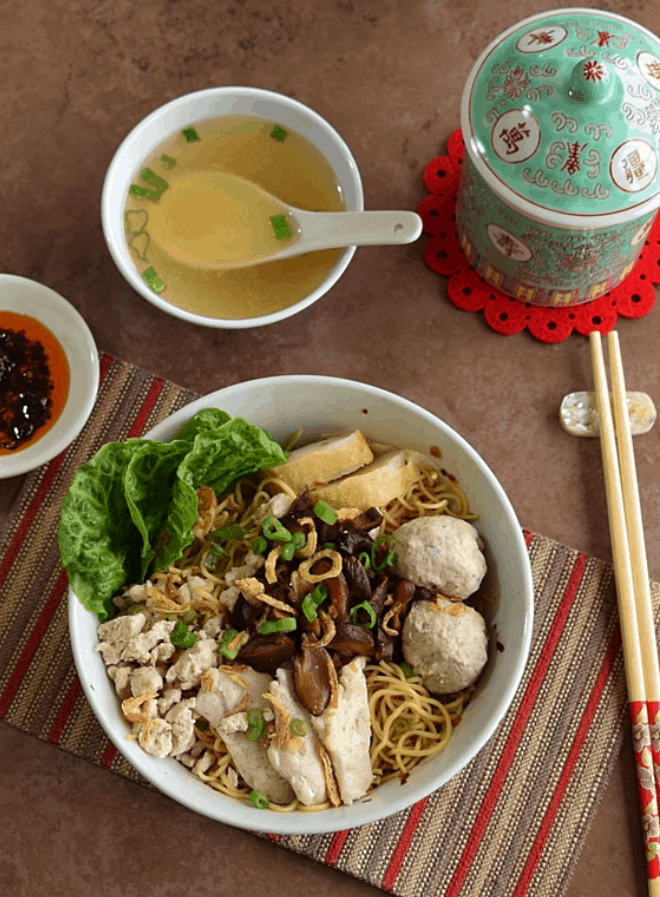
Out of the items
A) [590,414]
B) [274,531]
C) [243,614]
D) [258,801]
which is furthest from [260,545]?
[590,414]

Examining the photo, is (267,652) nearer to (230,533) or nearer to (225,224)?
(230,533)

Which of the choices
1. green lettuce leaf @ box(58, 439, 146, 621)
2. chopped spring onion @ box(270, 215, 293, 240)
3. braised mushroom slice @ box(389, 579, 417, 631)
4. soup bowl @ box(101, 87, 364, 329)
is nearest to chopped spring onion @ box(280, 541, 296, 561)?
braised mushroom slice @ box(389, 579, 417, 631)

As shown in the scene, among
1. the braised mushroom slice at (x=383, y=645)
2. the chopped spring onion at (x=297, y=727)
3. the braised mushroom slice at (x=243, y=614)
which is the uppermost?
the braised mushroom slice at (x=243, y=614)

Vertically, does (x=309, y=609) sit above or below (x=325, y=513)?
below

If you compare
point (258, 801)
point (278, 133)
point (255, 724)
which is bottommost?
point (258, 801)

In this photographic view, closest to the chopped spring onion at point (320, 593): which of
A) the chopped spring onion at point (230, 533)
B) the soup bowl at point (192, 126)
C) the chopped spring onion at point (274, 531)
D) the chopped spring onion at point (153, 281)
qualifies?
the chopped spring onion at point (274, 531)

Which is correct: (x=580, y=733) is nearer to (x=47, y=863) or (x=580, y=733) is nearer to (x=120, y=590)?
(x=120, y=590)

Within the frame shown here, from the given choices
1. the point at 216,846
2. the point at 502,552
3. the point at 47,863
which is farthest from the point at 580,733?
the point at 47,863

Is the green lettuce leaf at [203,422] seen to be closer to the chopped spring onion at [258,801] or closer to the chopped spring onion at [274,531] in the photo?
the chopped spring onion at [274,531]
